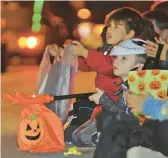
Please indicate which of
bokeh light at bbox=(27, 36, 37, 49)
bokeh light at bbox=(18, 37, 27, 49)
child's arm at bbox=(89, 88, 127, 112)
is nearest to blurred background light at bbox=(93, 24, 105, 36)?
bokeh light at bbox=(27, 36, 37, 49)

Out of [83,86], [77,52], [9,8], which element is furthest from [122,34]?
[9,8]

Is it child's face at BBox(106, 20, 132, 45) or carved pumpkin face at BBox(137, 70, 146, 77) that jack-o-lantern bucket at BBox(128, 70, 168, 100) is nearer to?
carved pumpkin face at BBox(137, 70, 146, 77)

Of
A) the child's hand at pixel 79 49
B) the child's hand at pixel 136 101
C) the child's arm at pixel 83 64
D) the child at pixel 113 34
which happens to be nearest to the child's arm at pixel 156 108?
the child's hand at pixel 136 101

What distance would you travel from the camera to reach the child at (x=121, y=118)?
3.28m

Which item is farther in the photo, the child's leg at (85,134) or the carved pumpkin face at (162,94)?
the child's leg at (85,134)

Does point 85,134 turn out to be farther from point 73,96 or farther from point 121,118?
point 121,118

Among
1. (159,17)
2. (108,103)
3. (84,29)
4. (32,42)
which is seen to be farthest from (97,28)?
(108,103)

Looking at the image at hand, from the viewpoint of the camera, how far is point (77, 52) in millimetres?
4332

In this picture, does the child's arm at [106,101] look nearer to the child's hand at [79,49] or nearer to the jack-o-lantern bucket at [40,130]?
the child's hand at [79,49]

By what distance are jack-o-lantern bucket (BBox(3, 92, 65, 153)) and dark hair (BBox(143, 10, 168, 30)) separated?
1.26 m

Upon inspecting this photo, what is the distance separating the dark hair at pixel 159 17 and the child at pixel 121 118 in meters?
1.21

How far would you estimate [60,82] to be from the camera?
4867mm

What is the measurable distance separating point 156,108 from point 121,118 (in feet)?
1.32

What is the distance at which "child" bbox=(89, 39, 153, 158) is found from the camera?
328 centimetres
